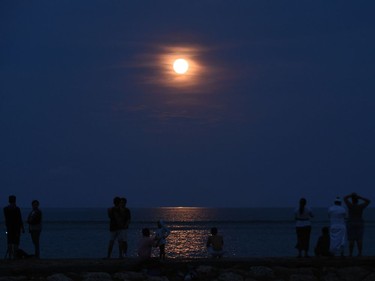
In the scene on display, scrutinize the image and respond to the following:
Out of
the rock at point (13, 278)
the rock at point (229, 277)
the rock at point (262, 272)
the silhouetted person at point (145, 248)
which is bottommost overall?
A: the rock at point (13, 278)

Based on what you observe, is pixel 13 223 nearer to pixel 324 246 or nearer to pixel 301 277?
pixel 301 277

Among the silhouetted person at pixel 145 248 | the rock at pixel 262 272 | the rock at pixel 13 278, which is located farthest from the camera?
the silhouetted person at pixel 145 248

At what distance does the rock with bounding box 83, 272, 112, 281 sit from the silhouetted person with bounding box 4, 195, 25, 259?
3526 millimetres

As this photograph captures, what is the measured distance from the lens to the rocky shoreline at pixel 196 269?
18.4 meters

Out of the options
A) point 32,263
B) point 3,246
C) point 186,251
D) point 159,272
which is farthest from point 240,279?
point 3,246

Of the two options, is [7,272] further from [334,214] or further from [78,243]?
[78,243]

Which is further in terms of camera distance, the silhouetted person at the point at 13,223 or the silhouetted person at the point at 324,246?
the silhouetted person at the point at 324,246

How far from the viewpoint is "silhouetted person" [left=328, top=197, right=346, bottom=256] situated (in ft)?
68.2

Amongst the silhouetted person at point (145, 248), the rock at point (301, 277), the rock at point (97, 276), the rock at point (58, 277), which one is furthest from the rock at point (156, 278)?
the rock at point (301, 277)

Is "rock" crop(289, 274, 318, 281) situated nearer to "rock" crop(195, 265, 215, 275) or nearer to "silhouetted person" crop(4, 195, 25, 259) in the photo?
"rock" crop(195, 265, 215, 275)

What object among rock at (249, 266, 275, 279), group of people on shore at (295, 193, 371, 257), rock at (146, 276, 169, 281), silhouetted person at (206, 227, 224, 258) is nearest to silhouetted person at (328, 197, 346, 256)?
group of people on shore at (295, 193, 371, 257)

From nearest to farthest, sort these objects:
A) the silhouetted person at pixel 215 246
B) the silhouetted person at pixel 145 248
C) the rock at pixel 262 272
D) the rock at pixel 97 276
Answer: the rock at pixel 97 276 < the rock at pixel 262 272 < the silhouetted person at pixel 145 248 < the silhouetted person at pixel 215 246

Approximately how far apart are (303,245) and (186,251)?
3374cm

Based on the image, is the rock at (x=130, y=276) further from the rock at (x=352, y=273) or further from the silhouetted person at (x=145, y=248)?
the rock at (x=352, y=273)
